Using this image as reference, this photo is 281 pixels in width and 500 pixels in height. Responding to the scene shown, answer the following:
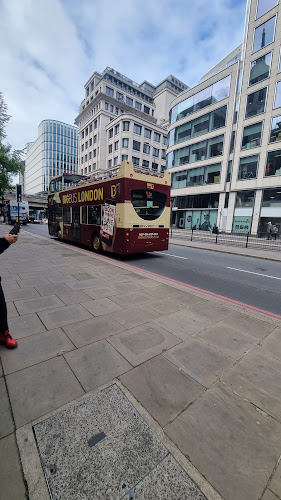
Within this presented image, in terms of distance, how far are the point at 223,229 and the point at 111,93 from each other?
174 feet

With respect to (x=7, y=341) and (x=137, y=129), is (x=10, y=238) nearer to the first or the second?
(x=7, y=341)

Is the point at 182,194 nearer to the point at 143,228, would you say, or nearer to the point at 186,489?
the point at 143,228

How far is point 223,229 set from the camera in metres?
29.5

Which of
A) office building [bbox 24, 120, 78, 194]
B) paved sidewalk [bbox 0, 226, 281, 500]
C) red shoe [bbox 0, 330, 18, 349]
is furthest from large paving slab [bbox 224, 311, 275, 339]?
office building [bbox 24, 120, 78, 194]

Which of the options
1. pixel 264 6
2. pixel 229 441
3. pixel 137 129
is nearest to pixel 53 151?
pixel 137 129

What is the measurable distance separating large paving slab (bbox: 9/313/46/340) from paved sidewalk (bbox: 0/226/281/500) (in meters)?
0.02

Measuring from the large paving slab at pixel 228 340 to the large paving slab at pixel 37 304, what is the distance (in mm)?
2865

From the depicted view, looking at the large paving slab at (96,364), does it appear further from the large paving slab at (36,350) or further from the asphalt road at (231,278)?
the asphalt road at (231,278)

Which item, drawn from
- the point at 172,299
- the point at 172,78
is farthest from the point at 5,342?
the point at 172,78

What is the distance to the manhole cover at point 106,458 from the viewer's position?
1.42 metres

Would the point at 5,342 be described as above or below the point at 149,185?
below

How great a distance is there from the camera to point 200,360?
9.30ft

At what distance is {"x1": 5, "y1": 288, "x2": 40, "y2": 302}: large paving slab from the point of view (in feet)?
15.1

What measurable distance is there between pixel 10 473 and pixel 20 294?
3.85 metres
